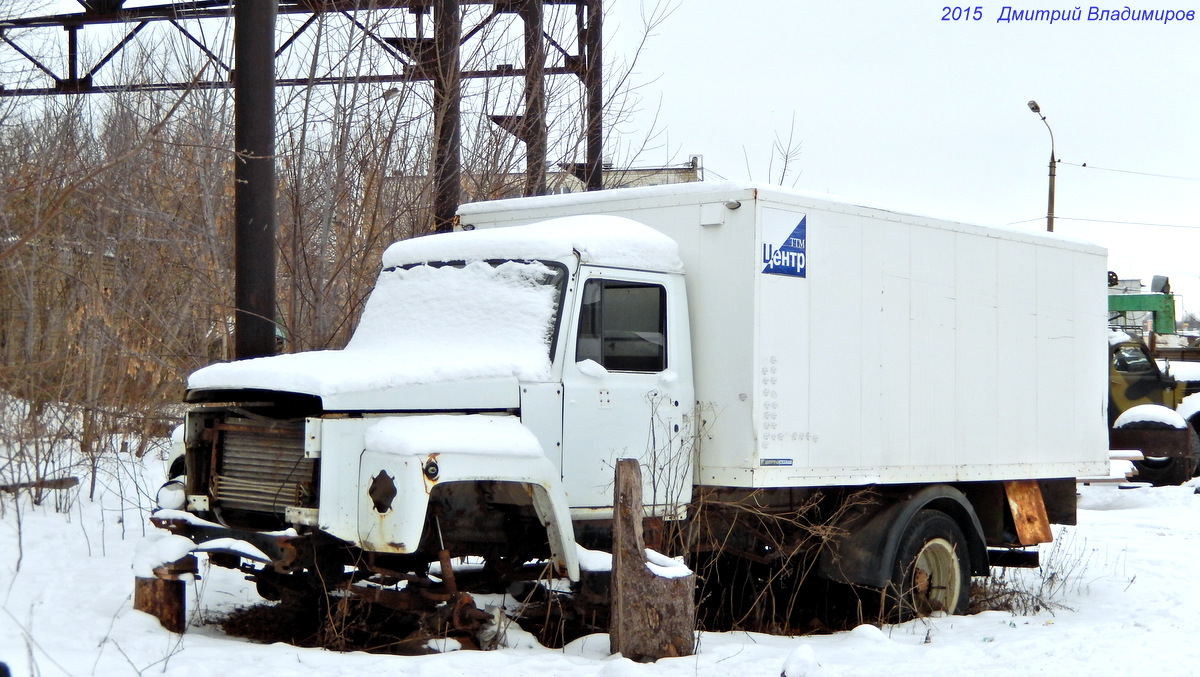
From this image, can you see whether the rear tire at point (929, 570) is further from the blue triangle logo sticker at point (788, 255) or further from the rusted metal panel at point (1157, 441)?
the rusted metal panel at point (1157, 441)

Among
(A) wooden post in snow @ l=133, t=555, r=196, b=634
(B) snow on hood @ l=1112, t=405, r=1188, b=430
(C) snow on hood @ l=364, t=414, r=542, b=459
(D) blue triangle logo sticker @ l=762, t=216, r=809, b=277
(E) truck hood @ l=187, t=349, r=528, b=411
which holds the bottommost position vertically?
(A) wooden post in snow @ l=133, t=555, r=196, b=634

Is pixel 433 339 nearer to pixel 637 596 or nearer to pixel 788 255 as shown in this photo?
pixel 637 596

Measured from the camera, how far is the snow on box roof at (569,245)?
7.12m

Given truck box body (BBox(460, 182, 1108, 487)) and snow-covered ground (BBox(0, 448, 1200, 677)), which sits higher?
truck box body (BBox(460, 182, 1108, 487))

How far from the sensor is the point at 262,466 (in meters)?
6.60

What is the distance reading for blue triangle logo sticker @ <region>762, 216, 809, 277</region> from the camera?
7.42m

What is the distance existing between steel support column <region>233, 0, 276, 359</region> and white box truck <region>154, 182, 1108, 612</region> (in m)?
1.45

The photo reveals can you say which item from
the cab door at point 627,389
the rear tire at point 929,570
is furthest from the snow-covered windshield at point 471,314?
the rear tire at point 929,570

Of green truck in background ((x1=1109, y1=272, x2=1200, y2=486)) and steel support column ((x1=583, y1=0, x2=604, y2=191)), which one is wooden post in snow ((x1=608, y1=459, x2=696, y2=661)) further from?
green truck in background ((x1=1109, y1=272, x2=1200, y2=486))

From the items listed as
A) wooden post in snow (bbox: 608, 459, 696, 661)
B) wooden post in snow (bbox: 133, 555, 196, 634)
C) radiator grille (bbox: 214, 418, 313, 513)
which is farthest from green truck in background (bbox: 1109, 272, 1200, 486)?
wooden post in snow (bbox: 133, 555, 196, 634)

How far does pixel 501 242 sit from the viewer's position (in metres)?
7.32

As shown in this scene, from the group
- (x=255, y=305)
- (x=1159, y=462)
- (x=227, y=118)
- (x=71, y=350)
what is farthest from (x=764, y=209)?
(x=1159, y=462)

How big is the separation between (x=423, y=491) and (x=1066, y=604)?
599 centimetres

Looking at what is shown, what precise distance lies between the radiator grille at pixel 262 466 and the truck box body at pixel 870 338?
8.09 feet
